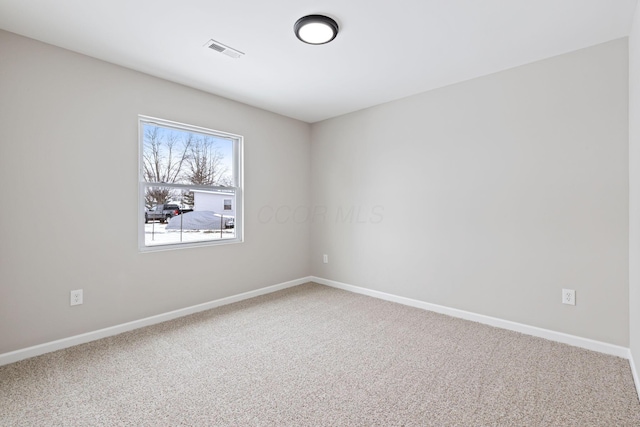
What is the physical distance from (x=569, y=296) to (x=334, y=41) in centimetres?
281

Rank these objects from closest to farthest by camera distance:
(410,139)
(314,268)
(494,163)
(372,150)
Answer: (494,163) → (410,139) → (372,150) → (314,268)

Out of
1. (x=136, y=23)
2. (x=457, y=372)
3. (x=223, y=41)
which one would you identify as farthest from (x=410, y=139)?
(x=136, y=23)

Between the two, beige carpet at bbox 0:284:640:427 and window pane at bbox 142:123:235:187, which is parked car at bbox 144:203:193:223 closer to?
window pane at bbox 142:123:235:187

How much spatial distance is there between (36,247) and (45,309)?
0.49 meters

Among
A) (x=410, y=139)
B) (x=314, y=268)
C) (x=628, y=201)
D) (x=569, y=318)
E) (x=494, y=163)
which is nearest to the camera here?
(x=628, y=201)

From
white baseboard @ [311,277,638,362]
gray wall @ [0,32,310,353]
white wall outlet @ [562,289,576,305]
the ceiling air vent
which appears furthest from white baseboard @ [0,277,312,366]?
white wall outlet @ [562,289,576,305]

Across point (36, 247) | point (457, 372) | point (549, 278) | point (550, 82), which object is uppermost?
point (550, 82)

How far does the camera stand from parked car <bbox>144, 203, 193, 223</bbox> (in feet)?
9.97

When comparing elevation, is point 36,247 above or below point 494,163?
below

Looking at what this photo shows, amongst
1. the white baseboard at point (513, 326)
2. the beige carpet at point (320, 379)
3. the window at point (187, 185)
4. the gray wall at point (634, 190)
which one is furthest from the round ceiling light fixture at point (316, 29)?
the white baseboard at point (513, 326)

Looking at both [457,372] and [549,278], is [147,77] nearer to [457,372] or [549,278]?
[457,372]

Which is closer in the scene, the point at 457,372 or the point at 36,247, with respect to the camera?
the point at 457,372

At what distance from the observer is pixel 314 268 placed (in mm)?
4645

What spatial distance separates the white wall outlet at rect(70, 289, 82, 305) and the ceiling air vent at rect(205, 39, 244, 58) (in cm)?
228
